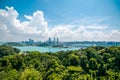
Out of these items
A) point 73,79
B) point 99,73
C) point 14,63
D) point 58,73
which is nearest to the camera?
point 73,79

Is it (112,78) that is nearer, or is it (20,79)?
(20,79)

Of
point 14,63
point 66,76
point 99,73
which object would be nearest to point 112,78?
point 99,73

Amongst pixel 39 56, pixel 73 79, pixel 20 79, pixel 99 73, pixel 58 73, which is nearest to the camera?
pixel 20 79

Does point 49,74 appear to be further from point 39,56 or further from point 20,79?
point 39,56

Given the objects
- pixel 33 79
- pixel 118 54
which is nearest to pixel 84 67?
pixel 118 54

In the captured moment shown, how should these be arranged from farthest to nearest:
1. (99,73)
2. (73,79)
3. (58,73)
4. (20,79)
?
(99,73), (58,73), (73,79), (20,79)

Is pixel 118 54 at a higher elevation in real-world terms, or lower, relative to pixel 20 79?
higher

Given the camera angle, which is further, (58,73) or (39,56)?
(39,56)

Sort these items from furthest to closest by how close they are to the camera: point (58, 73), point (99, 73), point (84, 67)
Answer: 1. point (84, 67)
2. point (99, 73)
3. point (58, 73)

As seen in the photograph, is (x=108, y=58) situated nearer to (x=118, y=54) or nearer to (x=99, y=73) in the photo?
(x=118, y=54)
